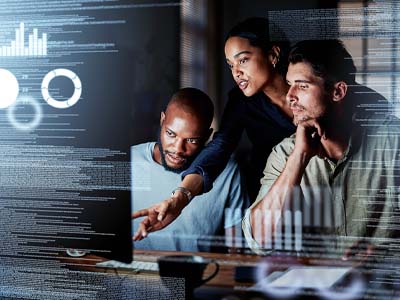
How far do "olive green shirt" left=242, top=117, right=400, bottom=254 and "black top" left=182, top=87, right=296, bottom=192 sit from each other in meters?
0.05

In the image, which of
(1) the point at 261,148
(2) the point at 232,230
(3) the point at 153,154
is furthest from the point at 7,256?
(1) the point at 261,148

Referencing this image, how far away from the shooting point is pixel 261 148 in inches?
66.2

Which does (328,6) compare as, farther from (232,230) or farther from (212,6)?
(232,230)

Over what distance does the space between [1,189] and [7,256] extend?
0.60 ft

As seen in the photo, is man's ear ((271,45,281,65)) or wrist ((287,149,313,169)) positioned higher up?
man's ear ((271,45,281,65))

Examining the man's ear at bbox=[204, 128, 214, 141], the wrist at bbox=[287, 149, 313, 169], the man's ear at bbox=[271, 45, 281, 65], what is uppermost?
the man's ear at bbox=[271, 45, 281, 65]

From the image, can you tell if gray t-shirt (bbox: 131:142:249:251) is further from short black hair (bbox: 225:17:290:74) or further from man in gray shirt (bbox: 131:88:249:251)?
short black hair (bbox: 225:17:290:74)

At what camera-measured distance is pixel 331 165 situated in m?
1.63
